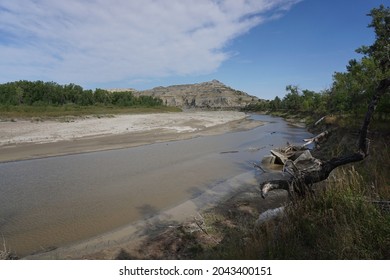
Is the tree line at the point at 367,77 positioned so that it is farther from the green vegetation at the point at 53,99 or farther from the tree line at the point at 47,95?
the tree line at the point at 47,95

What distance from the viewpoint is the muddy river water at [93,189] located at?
829cm

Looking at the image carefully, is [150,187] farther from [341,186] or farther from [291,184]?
[341,186]

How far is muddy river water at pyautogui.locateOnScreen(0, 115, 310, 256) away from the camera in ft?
27.2

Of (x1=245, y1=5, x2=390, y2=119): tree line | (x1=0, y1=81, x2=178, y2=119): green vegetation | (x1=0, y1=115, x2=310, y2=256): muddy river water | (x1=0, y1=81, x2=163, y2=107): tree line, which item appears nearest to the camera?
(x1=0, y1=115, x2=310, y2=256): muddy river water

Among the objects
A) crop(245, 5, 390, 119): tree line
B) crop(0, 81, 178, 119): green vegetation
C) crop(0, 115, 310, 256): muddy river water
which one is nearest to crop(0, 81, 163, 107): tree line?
crop(0, 81, 178, 119): green vegetation

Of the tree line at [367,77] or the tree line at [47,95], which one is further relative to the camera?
the tree line at [47,95]

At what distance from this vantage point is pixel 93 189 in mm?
11789

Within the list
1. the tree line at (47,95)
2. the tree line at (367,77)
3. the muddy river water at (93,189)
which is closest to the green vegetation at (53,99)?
the tree line at (47,95)

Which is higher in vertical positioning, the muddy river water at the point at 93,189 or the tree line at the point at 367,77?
the tree line at the point at 367,77

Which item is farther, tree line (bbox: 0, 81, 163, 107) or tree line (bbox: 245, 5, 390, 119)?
tree line (bbox: 0, 81, 163, 107)

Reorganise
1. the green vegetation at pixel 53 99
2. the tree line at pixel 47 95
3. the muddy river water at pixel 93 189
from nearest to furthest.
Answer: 1. the muddy river water at pixel 93 189
2. the green vegetation at pixel 53 99
3. the tree line at pixel 47 95

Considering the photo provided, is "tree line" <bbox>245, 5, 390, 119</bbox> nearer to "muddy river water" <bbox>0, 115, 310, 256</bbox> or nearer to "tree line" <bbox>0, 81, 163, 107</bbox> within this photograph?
"muddy river water" <bbox>0, 115, 310, 256</bbox>

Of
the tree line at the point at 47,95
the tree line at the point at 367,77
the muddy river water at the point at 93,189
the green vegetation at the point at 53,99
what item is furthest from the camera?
the tree line at the point at 47,95
